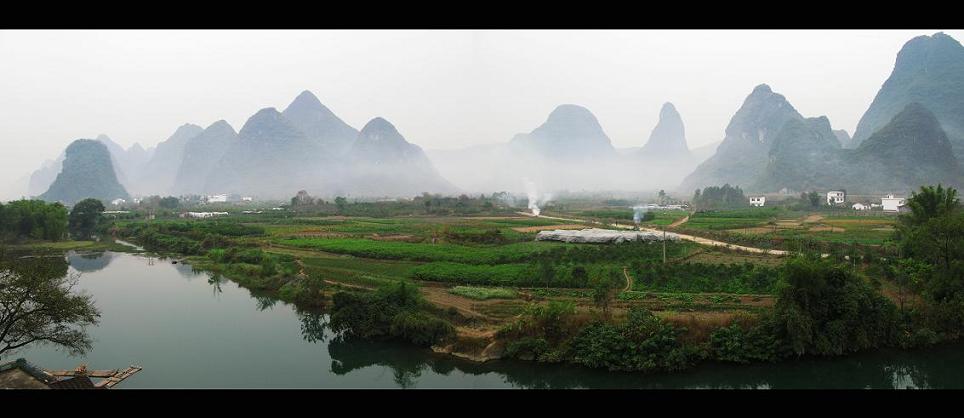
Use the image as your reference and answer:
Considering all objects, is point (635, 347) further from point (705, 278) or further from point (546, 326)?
point (705, 278)

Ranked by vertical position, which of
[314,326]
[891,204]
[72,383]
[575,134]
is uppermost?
[575,134]

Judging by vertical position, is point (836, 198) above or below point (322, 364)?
above

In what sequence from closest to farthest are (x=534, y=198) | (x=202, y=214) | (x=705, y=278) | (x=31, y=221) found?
(x=705, y=278), (x=31, y=221), (x=534, y=198), (x=202, y=214)

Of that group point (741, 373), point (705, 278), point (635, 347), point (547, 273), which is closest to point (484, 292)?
point (547, 273)

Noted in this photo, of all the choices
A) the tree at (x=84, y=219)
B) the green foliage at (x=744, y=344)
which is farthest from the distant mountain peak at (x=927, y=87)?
the tree at (x=84, y=219)

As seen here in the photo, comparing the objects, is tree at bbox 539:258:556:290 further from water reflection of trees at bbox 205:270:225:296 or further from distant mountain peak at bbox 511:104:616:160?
distant mountain peak at bbox 511:104:616:160

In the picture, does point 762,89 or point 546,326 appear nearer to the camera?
point 546,326

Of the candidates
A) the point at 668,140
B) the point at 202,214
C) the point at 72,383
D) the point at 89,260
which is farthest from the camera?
the point at 668,140

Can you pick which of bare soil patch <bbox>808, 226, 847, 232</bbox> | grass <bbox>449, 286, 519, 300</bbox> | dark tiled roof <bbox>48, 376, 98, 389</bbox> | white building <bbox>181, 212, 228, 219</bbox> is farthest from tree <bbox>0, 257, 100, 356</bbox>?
white building <bbox>181, 212, 228, 219</bbox>
